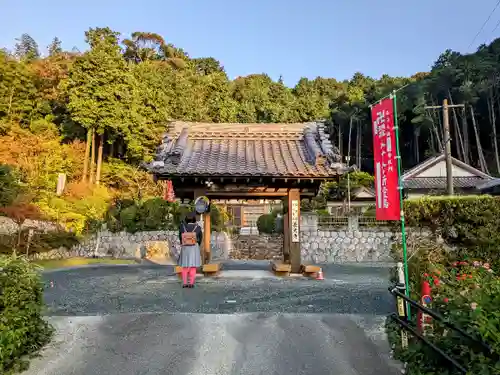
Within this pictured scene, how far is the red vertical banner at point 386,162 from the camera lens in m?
4.97

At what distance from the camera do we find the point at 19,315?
410 centimetres

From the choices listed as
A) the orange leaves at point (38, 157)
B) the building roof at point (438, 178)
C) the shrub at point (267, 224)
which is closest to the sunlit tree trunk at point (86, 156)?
the orange leaves at point (38, 157)

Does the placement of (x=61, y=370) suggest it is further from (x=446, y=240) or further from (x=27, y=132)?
(x=27, y=132)

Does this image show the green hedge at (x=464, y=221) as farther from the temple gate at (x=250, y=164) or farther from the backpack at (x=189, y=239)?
the backpack at (x=189, y=239)

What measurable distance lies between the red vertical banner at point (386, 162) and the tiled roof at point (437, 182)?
21674mm

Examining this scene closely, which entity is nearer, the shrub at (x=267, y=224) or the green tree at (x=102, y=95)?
the shrub at (x=267, y=224)

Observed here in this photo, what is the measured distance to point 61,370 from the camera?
4.12 meters

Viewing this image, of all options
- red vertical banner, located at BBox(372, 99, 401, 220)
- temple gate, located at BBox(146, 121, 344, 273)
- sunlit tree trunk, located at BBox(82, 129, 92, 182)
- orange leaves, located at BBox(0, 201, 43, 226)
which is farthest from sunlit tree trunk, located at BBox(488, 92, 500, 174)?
orange leaves, located at BBox(0, 201, 43, 226)

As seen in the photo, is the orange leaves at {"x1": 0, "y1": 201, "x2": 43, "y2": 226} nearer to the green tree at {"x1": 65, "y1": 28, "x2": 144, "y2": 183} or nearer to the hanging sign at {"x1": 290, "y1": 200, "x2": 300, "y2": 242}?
the green tree at {"x1": 65, "y1": 28, "x2": 144, "y2": 183}

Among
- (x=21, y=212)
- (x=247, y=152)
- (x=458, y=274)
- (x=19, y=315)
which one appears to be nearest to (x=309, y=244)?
(x=247, y=152)

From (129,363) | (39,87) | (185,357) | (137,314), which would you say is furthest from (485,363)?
(39,87)

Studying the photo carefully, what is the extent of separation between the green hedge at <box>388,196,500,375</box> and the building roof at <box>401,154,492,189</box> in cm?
1705

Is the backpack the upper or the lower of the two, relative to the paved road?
upper

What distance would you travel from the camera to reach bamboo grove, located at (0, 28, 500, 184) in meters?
24.9
